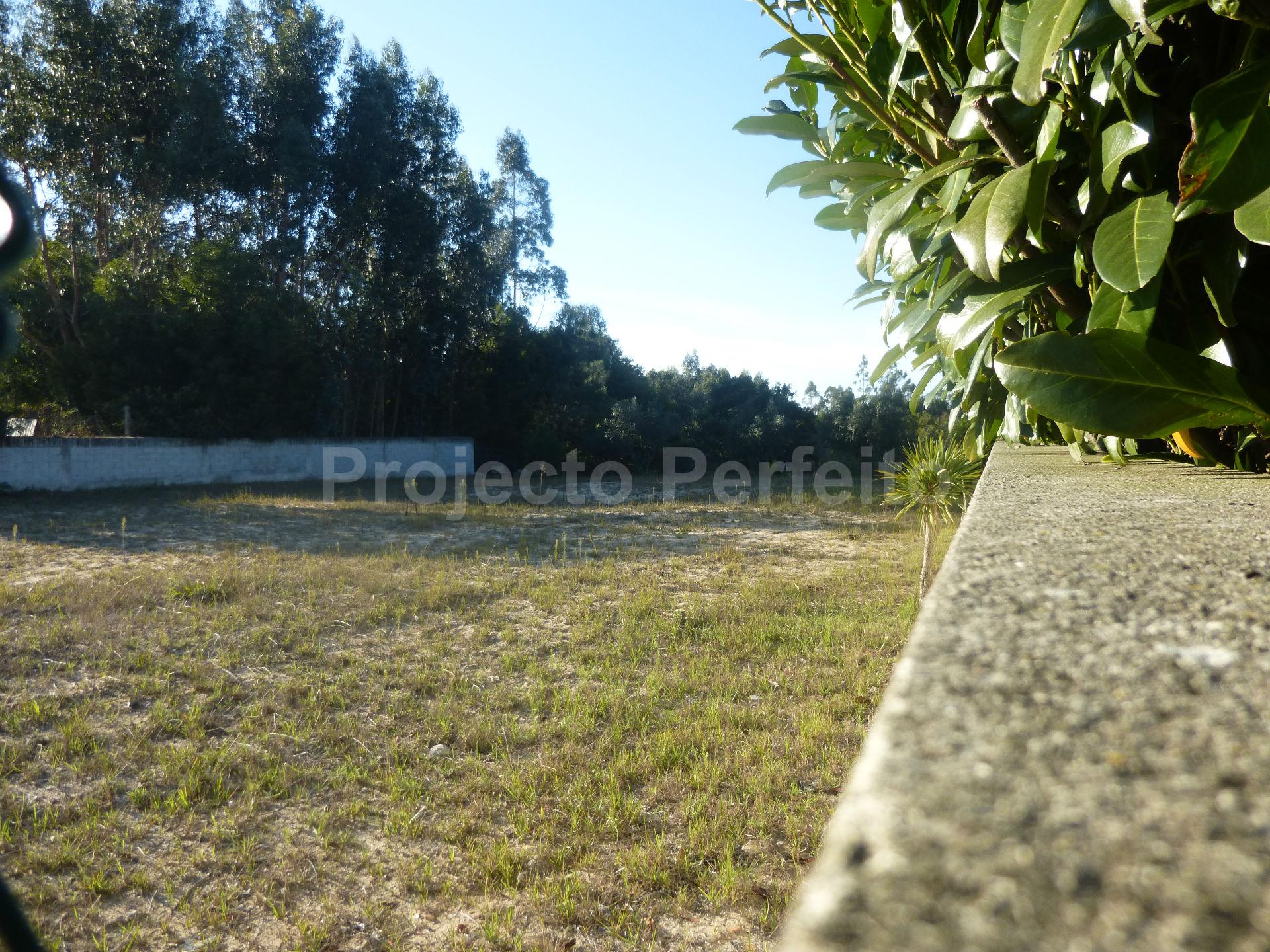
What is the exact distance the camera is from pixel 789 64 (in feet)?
4.71

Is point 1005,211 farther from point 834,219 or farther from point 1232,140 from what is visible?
point 834,219

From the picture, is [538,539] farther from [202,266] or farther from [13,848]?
[202,266]

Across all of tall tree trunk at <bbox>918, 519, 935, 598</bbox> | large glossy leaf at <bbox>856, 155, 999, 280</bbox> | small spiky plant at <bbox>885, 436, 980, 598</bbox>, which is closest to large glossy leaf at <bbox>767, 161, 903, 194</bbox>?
large glossy leaf at <bbox>856, 155, 999, 280</bbox>

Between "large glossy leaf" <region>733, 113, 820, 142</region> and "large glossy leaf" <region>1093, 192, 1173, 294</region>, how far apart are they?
872 mm

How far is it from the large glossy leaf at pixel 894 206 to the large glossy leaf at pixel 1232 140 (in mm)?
294

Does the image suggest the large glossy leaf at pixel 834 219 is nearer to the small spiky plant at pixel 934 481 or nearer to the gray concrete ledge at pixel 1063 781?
the gray concrete ledge at pixel 1063 781

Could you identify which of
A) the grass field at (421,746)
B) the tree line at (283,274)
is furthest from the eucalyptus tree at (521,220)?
the grass field at (421,746)

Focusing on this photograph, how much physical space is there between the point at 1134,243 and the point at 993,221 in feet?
0.49

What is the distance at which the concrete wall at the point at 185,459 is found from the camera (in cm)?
1294

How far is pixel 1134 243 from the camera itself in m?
0.72

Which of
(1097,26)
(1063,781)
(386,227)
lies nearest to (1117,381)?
(1097,26)

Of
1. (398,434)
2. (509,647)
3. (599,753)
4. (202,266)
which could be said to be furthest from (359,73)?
(599,753)

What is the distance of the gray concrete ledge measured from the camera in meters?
0.16

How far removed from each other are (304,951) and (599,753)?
4.80 ft
